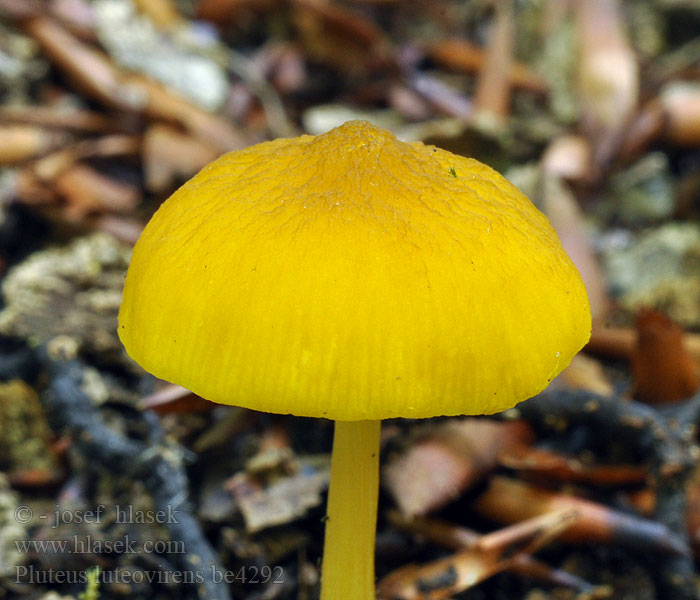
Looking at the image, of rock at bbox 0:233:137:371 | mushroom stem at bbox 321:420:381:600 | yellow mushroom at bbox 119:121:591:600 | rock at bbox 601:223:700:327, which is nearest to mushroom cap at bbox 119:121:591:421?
yellow mushroom at bbox 119:121:591:600

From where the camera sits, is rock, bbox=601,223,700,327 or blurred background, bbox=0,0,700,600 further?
rock, bbox=601,223,700,327

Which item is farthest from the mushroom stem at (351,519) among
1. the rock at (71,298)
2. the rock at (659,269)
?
the rock at (659,269)

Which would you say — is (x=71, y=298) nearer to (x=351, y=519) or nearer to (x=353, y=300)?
A: (x=351, y=519)

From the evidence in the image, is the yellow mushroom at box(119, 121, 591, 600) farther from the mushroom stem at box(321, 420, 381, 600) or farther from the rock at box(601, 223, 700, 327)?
the rock at box(601, 223, 700, 327)

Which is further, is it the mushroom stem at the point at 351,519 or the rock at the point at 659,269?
the rock at the point at 659,269

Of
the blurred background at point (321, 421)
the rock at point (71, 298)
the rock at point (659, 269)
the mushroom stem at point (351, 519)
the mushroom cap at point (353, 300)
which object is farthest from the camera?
the rock at point (659, 269)

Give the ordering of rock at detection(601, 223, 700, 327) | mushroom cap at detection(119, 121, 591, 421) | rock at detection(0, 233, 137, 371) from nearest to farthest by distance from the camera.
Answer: mushroom cap at detection(119, 121, 591, 421) → rock at detection(0, 233, 137, 371) → rock at detection(601, 223, 700, 327)

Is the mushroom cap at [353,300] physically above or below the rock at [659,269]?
below

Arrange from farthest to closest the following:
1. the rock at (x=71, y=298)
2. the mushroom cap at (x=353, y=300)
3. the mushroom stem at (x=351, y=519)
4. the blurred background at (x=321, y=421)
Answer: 1. the rock at (x=71, y=298)
2. the blurred background at (x=321, y=421)
3. the mushroom stem at (x=351, y=519)
4. the mushroom cap at (x=353, y=300)

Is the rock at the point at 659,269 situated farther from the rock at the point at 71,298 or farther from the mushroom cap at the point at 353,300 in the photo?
the rock at the point at 71,298
